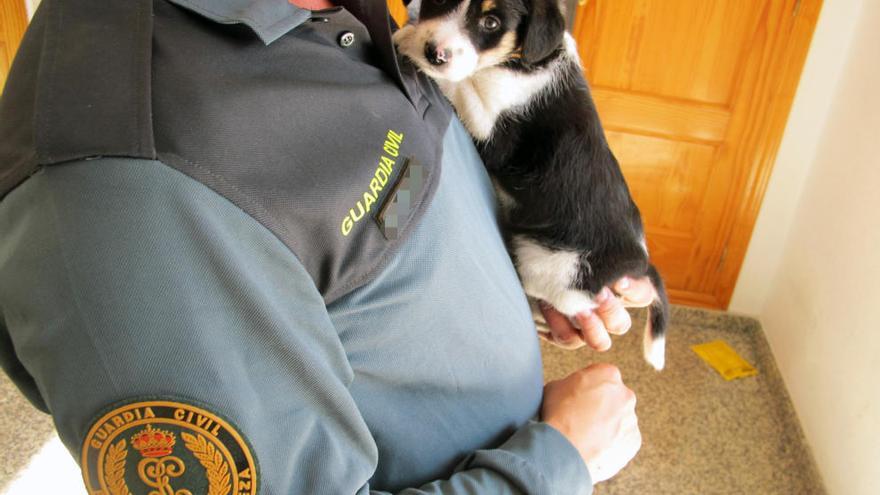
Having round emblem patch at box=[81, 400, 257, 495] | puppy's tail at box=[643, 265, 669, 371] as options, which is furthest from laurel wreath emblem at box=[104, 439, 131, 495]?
puppy's tail at box=[643, 265, 669, 371]

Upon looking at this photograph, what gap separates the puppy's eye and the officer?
49 cm

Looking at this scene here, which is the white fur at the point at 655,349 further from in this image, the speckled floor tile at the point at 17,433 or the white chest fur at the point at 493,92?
the speckled floor tile at the point at 17,433

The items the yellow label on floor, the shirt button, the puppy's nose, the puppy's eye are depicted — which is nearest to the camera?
the shirt button

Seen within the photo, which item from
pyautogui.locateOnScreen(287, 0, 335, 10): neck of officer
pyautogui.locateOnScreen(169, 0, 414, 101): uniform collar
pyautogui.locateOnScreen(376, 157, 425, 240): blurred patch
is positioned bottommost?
pyautogui.locateOnScreen(376, 157, 425, 240): blurred patch

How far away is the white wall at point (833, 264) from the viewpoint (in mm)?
1979

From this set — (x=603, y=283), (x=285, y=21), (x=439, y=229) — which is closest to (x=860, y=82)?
(x=603, y=283)

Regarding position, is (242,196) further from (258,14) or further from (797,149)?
(797,149)

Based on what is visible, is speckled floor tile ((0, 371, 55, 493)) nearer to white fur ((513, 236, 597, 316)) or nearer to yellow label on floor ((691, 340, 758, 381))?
white fur ((513, 236, 597, 316))

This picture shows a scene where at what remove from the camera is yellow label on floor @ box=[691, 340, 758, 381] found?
8.79 feet

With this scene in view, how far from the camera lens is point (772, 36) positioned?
252 centimetres

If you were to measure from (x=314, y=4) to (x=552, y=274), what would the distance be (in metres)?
0.76

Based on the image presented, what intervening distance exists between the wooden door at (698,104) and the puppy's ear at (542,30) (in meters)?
1.48

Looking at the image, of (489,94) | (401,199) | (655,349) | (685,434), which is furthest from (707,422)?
(401,199)

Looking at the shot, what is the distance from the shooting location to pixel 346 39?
2.31ft
